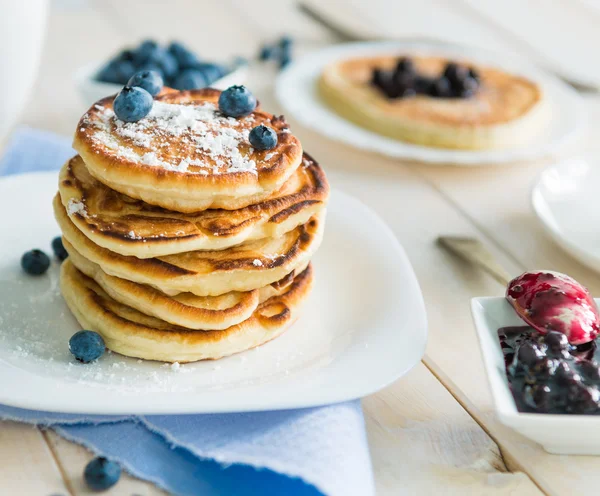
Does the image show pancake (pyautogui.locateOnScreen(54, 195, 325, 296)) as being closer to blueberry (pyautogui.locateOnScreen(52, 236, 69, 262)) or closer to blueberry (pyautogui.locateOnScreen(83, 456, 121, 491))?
blueberry (pyautogui.locateOnScreen(52, 236, 69, 262))

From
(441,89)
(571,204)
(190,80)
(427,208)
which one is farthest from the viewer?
(441,89)

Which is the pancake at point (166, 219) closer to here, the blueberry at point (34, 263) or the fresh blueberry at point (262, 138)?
the fresh blueberry at point (262, 138)

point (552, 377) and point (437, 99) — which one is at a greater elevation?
point (552, 377)

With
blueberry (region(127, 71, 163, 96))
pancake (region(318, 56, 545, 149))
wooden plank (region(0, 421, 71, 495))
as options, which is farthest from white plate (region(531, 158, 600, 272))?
wooden plank (region(0, 421, 71, 495))

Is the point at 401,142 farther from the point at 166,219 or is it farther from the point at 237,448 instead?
the point at 237,448

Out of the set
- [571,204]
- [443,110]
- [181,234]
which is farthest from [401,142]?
[181,234]

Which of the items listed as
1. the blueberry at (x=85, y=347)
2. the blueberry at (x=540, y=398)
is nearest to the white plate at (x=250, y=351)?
the blueberry at (x=85, y=347)

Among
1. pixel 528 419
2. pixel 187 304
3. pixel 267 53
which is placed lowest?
pixel 267 53
